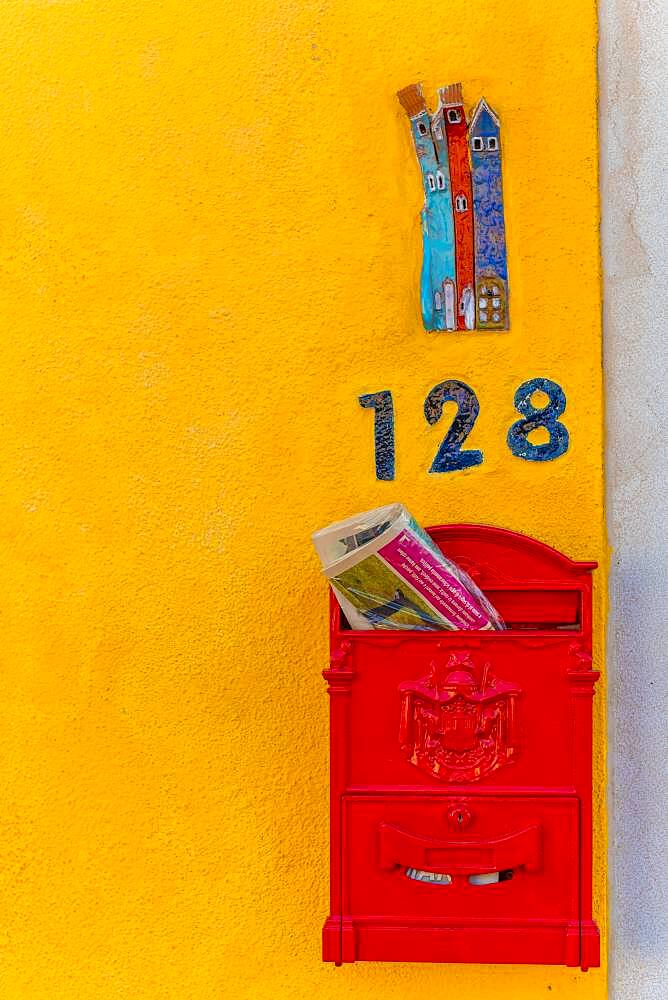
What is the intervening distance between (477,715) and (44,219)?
1.57 m

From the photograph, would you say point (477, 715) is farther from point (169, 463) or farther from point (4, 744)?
point (4, 744)

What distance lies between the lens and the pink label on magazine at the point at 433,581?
1.82m

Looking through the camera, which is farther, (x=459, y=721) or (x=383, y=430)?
(x=383, y=430)

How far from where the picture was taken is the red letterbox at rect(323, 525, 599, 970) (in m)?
1.88

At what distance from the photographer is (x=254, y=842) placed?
227 centimetres

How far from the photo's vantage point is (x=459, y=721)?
1.89 meters

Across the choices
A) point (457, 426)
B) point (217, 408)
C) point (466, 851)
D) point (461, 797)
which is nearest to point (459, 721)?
point (461, 797)

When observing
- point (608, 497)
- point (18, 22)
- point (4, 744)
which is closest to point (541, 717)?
point (608, 497)

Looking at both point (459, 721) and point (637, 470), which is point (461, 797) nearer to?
point (459, 721)

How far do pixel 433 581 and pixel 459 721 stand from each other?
28 centimetres

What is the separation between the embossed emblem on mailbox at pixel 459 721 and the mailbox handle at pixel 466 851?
124 millimetres

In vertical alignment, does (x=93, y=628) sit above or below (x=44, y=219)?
below

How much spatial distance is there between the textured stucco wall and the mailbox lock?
0.53 m

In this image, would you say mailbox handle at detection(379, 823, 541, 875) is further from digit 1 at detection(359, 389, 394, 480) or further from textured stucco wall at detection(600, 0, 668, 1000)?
digit 1 at detection(359, 389, 394, 480)
